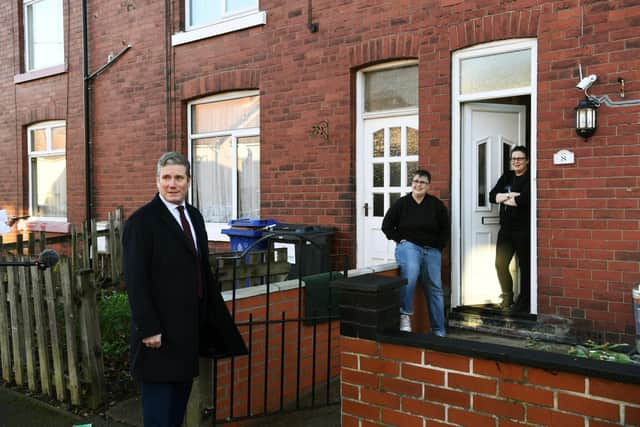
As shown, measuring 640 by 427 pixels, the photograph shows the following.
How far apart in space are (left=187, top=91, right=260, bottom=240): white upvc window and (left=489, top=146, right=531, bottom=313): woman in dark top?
353 cm

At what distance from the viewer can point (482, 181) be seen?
21.8 ft

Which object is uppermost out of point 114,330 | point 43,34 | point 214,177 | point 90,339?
point 43,34

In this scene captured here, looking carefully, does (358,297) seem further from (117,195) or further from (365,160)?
(117,195)

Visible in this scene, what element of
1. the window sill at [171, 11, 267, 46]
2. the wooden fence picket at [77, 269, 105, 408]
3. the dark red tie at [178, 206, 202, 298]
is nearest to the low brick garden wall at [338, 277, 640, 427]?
the dark red tie at [178, 206, 202, 298]

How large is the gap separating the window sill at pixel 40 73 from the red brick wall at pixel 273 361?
8030 millimetres

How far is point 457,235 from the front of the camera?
21.4 feet

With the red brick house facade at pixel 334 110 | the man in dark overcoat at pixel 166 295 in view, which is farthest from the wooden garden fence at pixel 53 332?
the red brick house facade at pixel 334 110

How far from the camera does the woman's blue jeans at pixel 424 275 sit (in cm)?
582

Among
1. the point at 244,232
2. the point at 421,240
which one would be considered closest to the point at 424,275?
the point at 421,240

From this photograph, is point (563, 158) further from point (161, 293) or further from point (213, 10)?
point (213, 10)

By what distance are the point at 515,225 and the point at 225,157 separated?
176 inches

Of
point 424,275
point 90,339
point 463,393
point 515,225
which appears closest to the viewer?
point 463,393

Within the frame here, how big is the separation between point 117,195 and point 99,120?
4.45ft

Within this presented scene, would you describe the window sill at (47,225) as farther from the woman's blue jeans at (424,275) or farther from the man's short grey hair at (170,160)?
the man's short grey hair at (170,160)
